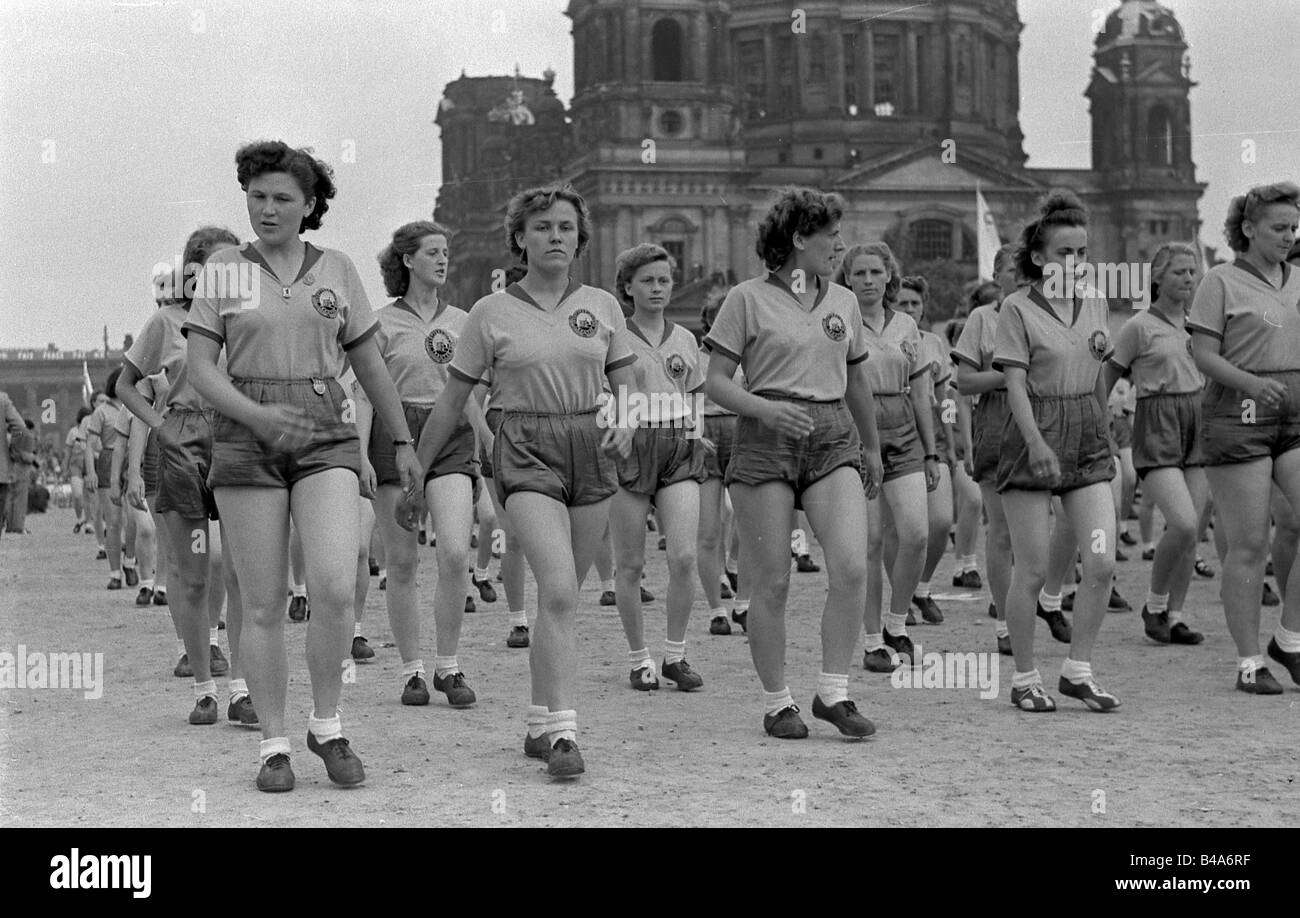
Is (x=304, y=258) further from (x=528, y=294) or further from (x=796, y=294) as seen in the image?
(x=796, y=294)

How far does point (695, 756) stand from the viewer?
24.1ft

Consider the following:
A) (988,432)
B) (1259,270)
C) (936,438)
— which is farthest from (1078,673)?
(936,438)

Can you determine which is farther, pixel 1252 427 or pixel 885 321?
pixel 885 321

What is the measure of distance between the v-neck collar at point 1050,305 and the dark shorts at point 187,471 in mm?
3434

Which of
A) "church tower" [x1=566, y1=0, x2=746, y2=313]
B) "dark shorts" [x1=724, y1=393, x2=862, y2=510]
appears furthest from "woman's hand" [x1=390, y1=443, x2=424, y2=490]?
"church tower" [x1=566, y1=0, x2=746, y2=313]

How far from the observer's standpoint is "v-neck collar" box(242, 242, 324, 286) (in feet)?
21.5

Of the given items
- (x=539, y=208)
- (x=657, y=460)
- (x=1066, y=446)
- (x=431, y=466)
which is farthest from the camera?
(x=657, y=460)

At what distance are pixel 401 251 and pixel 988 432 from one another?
9.76 ft

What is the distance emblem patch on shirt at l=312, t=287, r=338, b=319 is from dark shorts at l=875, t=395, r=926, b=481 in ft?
13.8

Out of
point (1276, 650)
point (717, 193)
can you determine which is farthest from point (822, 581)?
point (717, 193)

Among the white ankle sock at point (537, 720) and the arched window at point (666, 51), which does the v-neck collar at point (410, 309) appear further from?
the arched window at point (666, 51)

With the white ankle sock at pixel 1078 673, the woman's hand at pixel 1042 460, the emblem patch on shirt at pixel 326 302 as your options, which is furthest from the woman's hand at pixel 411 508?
the white ankle sock at pixel 1078 673

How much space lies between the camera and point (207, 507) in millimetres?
7703
